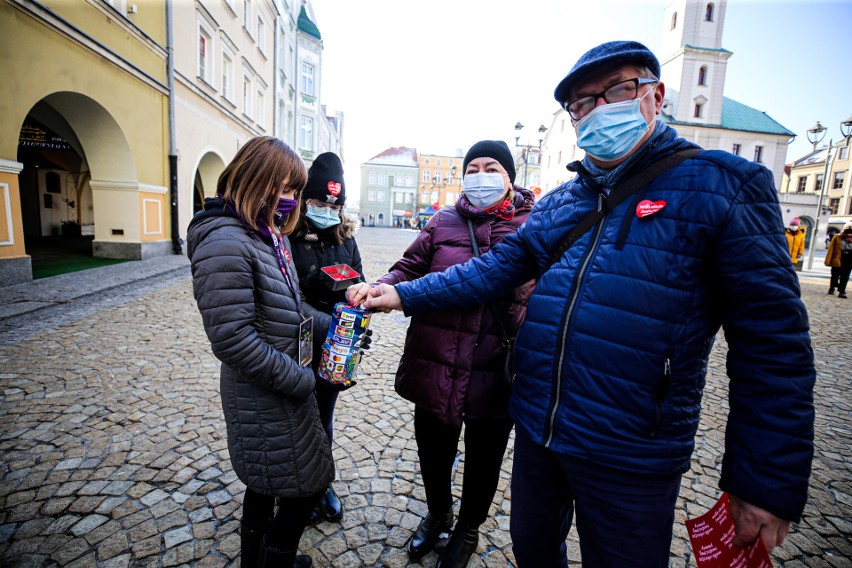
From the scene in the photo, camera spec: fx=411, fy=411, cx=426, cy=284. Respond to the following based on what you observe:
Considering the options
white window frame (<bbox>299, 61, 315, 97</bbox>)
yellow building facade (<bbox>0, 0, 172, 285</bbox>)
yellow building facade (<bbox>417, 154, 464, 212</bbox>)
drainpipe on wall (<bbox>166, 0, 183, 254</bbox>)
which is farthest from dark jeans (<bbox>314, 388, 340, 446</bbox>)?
yellow building facade (<bbox>417, 154, 464, 212</bbox>)

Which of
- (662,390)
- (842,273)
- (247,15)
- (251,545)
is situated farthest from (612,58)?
(247,15)

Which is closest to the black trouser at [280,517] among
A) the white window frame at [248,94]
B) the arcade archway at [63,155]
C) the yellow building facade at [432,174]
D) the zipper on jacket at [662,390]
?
the zipper on jacket at [662,390]

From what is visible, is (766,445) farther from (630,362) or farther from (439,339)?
(439,339)

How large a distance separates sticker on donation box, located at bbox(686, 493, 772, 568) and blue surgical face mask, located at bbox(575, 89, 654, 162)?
1129 mm

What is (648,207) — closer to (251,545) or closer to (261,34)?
(251,545)

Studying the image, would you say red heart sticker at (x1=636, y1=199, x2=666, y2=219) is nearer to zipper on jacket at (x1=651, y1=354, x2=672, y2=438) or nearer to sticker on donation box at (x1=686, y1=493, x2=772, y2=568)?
zipper on jacket at (x1=651, y1=354, x2=672, y2=438)

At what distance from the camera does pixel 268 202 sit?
173 cm

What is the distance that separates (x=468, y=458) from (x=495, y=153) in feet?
5.41

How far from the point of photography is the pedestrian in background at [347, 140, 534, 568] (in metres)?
2.02

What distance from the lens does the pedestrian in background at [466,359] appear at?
2016 mm

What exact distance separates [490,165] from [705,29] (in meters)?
43.2

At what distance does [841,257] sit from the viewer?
11211mm

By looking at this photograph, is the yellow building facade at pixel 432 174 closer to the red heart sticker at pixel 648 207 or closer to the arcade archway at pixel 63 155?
the arcade archway at pixel 63 155

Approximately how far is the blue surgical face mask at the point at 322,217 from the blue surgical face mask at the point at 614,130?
151 cm
